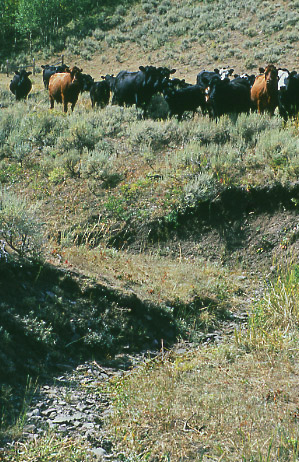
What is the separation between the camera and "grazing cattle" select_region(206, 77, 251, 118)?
15.7 metres

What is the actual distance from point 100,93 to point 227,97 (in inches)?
282

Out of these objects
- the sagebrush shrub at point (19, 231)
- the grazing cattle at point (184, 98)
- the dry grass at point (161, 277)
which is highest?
the grazing cattle at point (184, 98)

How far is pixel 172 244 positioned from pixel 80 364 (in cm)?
494

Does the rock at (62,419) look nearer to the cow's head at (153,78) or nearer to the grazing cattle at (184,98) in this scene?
the grazing cattle at (184,98)

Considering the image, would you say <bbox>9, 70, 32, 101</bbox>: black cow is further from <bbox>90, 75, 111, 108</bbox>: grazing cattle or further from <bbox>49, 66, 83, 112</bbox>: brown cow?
<bbox>90, 75, 111, 108</bbox>: grazing cattle

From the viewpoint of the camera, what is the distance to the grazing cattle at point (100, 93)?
21203 millimetres

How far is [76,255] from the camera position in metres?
8.47

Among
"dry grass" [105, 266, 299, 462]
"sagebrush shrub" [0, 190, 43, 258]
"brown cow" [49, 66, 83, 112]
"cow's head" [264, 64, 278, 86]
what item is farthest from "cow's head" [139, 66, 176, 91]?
"dry grass" [105, 266, 299, 462]

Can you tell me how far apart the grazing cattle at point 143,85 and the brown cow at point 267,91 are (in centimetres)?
392

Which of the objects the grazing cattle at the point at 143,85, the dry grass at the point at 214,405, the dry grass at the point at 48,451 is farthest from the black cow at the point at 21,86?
the dry grass at the point at 48,451

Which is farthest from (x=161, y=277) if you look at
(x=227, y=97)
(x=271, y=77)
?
(x=271, y=77)

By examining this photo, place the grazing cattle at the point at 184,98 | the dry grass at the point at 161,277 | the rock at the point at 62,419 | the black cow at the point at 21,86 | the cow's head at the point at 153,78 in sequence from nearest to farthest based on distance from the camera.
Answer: the rock at the point at 62,419 → the dry grass at the point at 161,277 → the grazing cattle at the point at 184,98 → the cow's head at the point at 153,78 → the black cow at the point at 21,86

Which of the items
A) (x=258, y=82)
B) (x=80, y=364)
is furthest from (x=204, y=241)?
(x=258, y=82)

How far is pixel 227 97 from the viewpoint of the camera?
1600 centimetres
